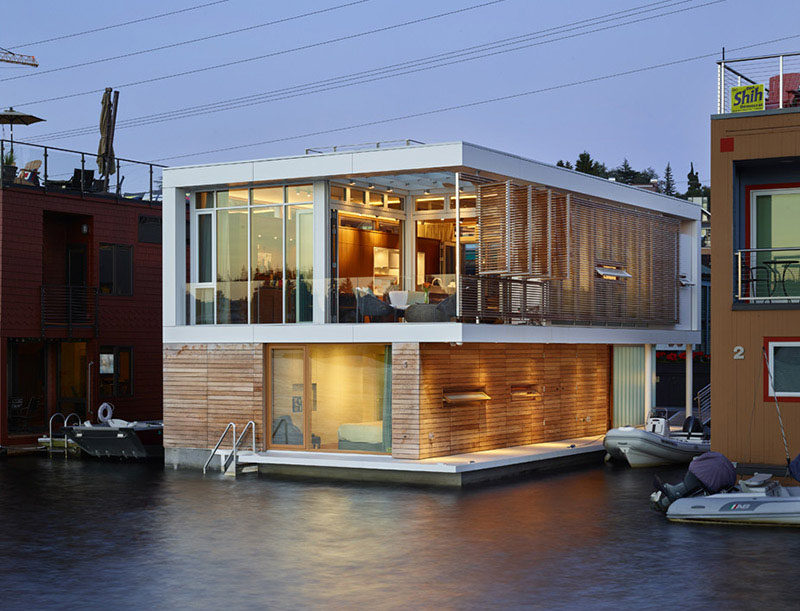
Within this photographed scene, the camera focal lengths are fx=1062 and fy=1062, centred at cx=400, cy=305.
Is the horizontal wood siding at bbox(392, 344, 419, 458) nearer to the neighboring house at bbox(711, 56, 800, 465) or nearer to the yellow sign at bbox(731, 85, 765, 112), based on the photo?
the neighboring house at bbox(711, 56, 800, 465)

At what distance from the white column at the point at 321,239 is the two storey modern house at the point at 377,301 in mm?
44

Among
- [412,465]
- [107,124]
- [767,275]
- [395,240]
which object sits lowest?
[412,465]

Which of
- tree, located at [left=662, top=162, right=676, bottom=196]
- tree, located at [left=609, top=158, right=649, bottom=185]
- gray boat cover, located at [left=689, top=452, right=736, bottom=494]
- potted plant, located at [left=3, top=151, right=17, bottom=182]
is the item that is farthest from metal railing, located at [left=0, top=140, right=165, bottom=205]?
tree, located at [left=662, top=162, right=676, bottom=196]

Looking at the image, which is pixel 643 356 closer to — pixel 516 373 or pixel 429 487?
pixel 516 373

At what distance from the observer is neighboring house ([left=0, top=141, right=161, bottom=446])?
88.8 ft

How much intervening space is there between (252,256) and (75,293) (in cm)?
843

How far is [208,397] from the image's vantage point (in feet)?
74.3

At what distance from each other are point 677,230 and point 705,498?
1540 cm

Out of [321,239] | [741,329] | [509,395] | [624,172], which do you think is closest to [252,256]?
[321,239]

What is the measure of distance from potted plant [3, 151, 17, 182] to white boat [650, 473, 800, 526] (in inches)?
747

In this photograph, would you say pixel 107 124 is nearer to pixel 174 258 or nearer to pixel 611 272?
pixel 174 258

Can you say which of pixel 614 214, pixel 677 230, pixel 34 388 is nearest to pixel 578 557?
pixel 614 214

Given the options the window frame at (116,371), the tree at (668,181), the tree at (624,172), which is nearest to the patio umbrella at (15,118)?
the window frame at (116,371)

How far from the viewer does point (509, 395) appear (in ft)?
76.3
